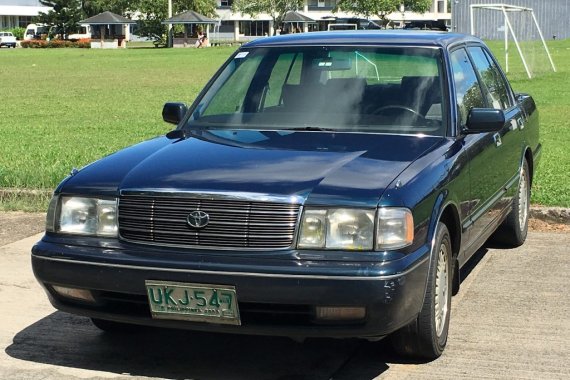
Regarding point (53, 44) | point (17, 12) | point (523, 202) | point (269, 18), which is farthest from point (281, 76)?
point (269, 18)

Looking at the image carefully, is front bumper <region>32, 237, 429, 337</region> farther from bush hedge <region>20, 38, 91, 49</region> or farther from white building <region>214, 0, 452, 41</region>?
white building <region>214, 0, 452, 41</region>

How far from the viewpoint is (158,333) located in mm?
5703

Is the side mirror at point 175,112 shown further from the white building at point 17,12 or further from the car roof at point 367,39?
the white building at point 17,12

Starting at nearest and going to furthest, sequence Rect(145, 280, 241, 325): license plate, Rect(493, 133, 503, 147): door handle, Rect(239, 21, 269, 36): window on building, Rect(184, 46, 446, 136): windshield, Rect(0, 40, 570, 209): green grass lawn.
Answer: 1. Rect(145, 280, 241, 325): license plate
2. Rect(184, 46, 446, 136): windshield
3. Rect(493, 133, 503, 147): door handle
4. Rect(0, 40, 570, 209): green grass lawn
5. Rect(239, 21, 269, 36): window on building

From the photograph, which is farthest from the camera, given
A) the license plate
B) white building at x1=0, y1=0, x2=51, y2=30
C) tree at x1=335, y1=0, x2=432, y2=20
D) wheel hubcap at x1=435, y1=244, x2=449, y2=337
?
white building at x1=0, y1=0, x2=51, y2=30

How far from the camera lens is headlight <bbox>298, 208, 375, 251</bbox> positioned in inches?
178

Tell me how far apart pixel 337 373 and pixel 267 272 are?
841 mm

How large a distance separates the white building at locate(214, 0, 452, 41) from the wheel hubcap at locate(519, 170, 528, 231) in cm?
11421

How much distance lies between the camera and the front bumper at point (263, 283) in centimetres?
440

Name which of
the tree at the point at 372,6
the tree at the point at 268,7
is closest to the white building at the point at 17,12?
the tree at the point at 268,7

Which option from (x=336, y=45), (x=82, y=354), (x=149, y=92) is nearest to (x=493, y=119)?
(x=336, y=45)

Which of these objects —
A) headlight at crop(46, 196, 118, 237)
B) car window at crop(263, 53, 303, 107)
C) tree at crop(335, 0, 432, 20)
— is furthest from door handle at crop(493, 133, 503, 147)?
tree at crop(335, 0, 432, 20)

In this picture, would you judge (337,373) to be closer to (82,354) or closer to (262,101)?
(82,354)

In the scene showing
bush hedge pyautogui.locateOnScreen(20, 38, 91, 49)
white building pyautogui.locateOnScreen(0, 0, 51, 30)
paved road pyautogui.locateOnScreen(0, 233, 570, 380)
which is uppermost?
white building pyautogui.locateOnScreen(0, 0, 51, 30)
